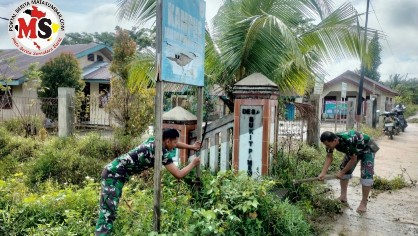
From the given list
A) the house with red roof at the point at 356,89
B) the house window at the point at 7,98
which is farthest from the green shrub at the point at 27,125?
the house with red roof at the point at 356,89

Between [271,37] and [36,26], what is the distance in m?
7.03

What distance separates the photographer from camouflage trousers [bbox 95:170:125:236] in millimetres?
A: 3209

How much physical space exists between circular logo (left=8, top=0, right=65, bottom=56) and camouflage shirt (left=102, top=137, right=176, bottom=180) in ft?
24.0

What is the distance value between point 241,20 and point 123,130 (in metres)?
4.44

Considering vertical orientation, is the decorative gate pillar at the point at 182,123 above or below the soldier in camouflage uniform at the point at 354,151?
above

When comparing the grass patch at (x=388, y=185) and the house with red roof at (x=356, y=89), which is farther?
the house with red roof at (x=356, y=89)

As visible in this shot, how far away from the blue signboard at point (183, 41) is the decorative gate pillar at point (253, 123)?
3.41 feet

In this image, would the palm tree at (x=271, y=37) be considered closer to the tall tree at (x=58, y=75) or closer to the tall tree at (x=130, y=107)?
the tall tree at (x=130, y=107)

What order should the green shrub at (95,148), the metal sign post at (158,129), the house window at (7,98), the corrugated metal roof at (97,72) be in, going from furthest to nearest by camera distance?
1. the corrugated metal roof at (97,72)
2. the house window at (7,98)
3. the green shrub at (95,148)
4. the metal sign post at (158,129)

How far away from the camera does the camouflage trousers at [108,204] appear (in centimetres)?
321

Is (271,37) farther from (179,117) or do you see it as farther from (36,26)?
(36,26)

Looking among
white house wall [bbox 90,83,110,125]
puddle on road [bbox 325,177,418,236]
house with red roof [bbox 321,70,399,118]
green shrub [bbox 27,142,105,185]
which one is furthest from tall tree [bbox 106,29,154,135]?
house with red roof [bbox 321,70,399,118]

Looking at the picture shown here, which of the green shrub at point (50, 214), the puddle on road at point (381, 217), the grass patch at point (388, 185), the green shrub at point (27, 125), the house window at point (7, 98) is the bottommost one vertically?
the puddle on road at point (381, 217)

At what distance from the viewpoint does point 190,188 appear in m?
3.89
